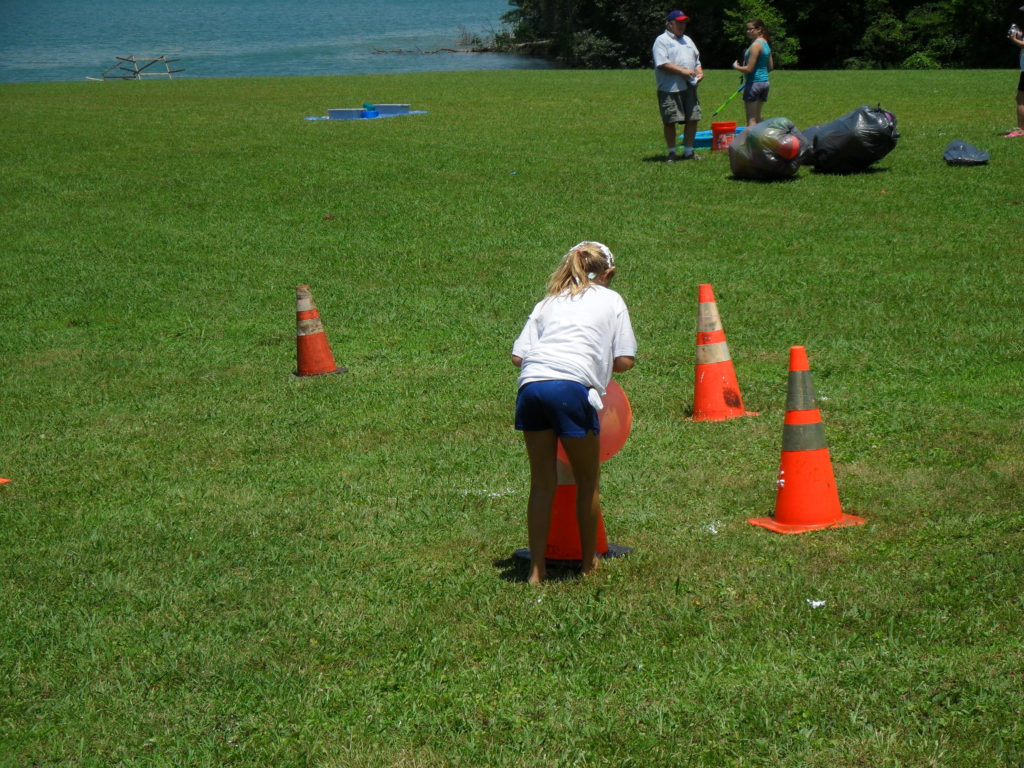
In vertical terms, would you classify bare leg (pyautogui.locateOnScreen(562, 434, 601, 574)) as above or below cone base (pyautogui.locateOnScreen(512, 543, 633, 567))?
above

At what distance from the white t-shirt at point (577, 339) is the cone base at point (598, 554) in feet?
2.71

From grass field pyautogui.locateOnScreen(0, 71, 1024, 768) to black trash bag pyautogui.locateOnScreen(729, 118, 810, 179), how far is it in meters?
0.33

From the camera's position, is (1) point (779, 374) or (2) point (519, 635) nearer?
(2) point (519, 635)

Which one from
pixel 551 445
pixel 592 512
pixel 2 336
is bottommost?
pixel 2 336

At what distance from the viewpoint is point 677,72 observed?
16562mm

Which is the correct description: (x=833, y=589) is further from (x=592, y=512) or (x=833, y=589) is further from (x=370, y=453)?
(x=370, y=453)

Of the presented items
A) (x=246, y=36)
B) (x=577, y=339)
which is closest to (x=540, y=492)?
(x=577, y=339)

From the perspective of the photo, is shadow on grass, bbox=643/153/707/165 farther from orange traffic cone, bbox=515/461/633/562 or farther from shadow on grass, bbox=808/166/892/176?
orange traffic cone, bbox=515/461/633/562

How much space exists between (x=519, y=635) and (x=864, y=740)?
4.75ft

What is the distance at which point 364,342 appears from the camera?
34.5 feet

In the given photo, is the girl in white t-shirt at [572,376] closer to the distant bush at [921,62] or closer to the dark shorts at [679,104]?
the dark shorts at [679,104]

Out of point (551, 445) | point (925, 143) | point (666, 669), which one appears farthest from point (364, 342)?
point (925, 143)

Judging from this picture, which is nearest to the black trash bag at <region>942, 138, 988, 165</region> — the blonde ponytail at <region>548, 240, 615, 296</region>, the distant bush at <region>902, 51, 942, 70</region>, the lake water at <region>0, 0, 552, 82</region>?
the blonde ponytail at <region>548, 240, 615, 296</region>

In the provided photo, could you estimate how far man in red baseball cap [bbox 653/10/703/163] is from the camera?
54.3 feet
